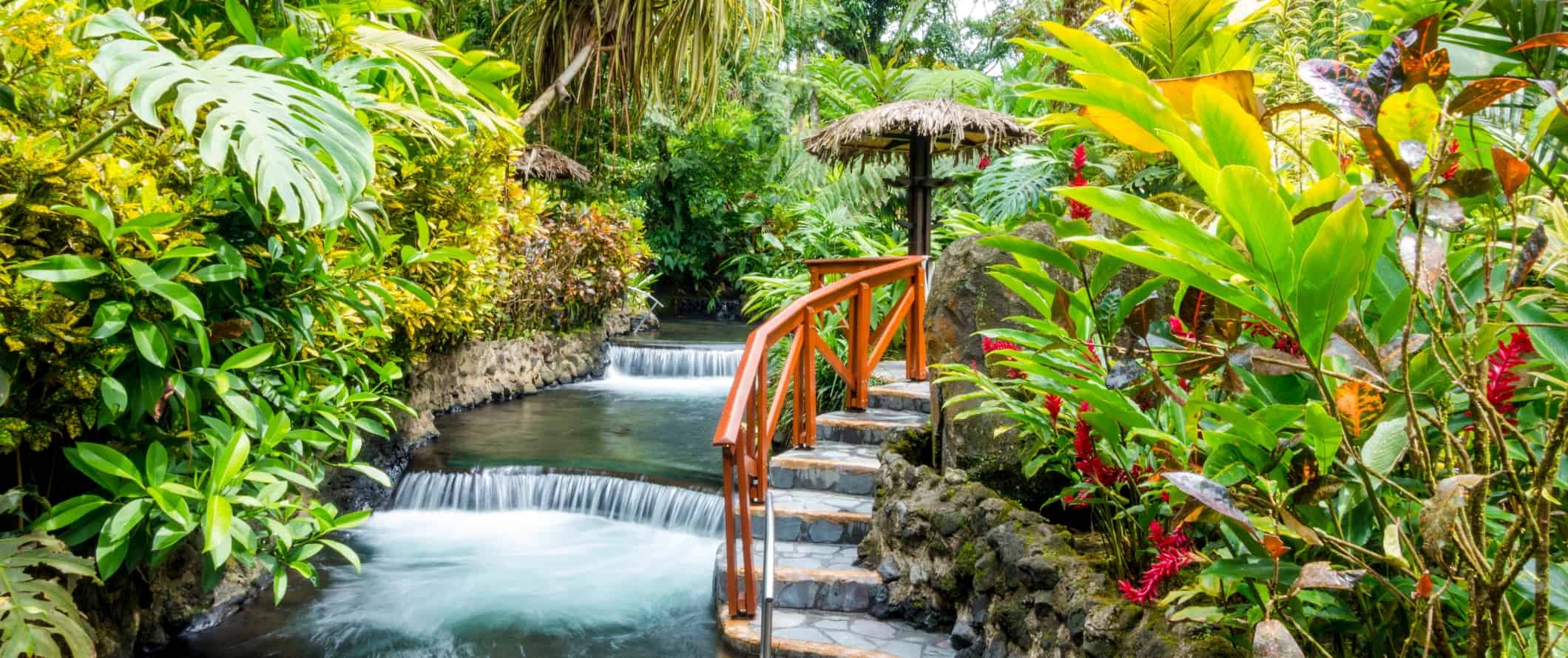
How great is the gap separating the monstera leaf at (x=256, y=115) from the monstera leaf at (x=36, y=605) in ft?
3.68

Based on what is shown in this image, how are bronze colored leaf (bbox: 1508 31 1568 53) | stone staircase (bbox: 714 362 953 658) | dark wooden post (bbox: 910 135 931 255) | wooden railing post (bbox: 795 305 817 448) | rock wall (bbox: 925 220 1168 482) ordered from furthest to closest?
dark wooden post (bbox: 910 135 931 255) < wooden railing post (bbox: 795 305 817 448) < rock wall (bbox: 925 220 1168 482) < stone staircase (bbox: 714 362 953 658) < bronze colored leaf (bbox: 1508 31 1568 53)

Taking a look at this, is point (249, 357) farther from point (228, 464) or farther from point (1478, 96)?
point (1478, 96)

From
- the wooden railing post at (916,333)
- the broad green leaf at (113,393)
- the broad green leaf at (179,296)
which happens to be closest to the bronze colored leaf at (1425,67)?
the broad green leaf at (179,296)

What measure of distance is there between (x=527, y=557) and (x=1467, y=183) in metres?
4.98

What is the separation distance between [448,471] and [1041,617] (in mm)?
4505

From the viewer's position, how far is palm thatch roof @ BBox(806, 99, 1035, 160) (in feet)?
20.4

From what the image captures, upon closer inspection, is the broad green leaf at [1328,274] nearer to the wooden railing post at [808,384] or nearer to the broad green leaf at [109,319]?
the broad green leaf at [109,319]

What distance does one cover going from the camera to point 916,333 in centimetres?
627

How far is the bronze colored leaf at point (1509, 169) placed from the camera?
1.04 metres

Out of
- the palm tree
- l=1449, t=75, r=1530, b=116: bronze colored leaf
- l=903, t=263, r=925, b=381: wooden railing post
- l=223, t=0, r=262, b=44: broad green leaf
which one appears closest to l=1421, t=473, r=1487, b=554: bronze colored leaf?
l=1449, t=75, r=1530, b=116: bronze colored leaf

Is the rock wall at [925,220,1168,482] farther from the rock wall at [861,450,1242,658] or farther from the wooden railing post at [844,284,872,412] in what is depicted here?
the wooden railing post at [844,284,872,412]

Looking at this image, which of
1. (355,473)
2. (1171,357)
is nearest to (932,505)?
(1171,357)

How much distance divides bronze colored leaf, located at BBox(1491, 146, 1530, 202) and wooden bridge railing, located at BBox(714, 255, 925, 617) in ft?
7.33

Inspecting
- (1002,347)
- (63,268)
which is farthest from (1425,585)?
(63,268)
